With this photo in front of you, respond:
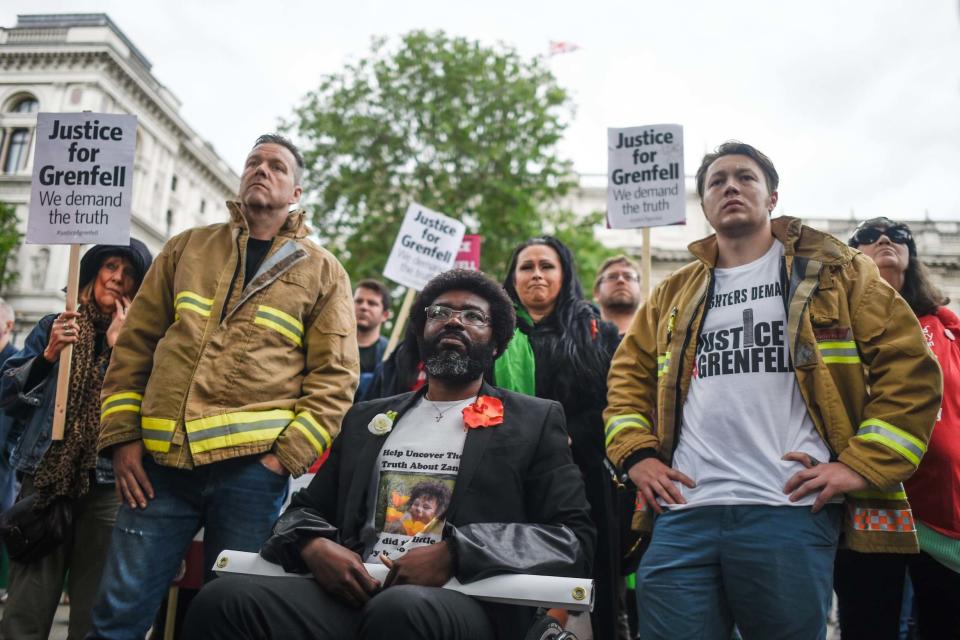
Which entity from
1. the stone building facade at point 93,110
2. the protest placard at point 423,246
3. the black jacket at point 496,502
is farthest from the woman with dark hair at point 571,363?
the stone building facade at point 93,110

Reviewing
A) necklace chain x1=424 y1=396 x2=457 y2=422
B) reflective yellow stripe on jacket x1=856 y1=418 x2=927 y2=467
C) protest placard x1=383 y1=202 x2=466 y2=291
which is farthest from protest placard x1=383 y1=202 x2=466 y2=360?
reflective yellow stripe on jacket x1=856 y1=418 x2=927 y2=467

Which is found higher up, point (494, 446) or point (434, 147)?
point (434, 147)

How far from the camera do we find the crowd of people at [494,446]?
8.14 ft

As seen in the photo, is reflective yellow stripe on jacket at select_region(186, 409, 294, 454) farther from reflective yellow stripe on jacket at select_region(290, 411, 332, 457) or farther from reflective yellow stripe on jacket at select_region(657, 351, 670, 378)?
reflective yellow stripe on jacket at select_region(657, 351, 670, 378)

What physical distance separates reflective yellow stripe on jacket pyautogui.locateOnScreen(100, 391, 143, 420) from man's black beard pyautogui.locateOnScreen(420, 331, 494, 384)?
1274mm

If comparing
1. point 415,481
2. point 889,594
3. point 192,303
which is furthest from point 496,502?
point 889,594

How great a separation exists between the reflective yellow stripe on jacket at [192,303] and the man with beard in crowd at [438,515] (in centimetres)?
81

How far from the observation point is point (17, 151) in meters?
27.9

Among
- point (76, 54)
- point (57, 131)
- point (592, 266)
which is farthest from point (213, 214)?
point (57, 131)

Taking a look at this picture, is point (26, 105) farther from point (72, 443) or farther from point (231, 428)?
point (231, 428)

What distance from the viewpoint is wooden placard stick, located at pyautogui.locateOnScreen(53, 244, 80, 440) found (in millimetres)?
3705

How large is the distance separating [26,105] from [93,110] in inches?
285

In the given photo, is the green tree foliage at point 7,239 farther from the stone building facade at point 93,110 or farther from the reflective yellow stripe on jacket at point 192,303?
the reflective yellow stripe on jacket at point 192,303

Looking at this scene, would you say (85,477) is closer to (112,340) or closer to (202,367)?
(112,340)
